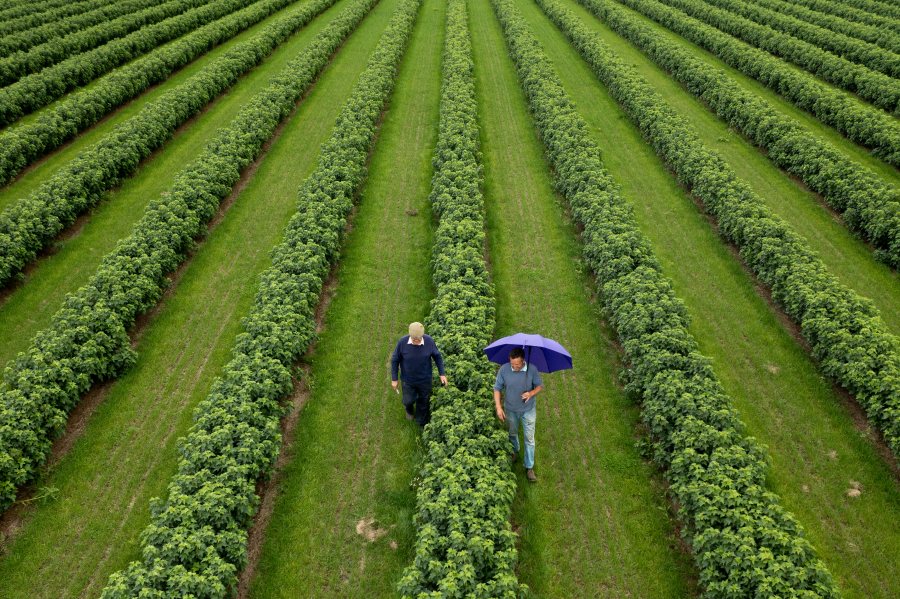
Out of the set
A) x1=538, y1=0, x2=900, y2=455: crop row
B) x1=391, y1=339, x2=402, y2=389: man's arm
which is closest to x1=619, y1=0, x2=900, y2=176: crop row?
x1=538, y1=0, x2=900, y2=455: crop row

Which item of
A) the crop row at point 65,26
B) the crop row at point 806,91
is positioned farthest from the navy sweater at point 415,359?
the crop row at point 65,26

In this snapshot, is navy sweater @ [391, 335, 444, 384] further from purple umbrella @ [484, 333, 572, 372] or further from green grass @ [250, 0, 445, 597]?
green grass @ [250, 0, 445, 597]

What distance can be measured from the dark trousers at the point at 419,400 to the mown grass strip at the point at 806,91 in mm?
24552

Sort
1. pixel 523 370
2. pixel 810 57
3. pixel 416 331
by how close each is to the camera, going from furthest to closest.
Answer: pixel 810 57, pixel 416 331, pixel 523 370

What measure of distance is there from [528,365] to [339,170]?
1315 centimetres

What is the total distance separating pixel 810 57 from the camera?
3609cm

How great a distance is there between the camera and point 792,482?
12.4 m

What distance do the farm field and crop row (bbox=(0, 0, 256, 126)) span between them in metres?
0.34

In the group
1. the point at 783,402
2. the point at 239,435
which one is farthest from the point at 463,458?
the point at 783,402

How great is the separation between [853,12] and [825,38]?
36.1 ft

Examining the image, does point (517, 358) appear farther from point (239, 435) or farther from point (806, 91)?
point (806, 91)

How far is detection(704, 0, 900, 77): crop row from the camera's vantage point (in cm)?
3469

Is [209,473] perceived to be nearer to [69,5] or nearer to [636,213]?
[636,213]

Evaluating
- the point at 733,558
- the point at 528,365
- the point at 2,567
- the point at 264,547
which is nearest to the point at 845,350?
the point at 733,558
